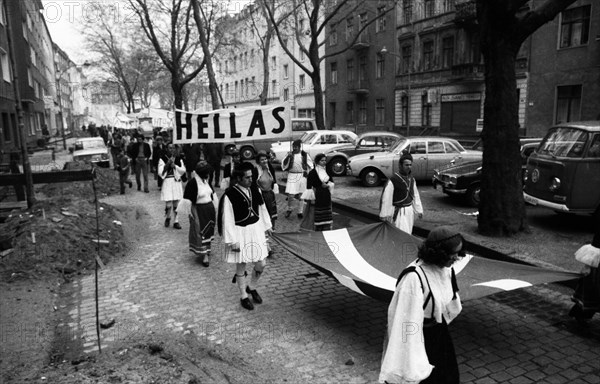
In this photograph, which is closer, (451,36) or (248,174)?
(248,174)

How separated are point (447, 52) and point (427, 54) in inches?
77.0

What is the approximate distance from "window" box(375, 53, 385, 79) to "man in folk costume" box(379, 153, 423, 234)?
106 ft

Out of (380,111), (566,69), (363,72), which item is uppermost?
(363,72)

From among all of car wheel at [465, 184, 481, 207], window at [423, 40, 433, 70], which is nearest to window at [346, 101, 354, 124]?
window at [423, 40, 433, 70]

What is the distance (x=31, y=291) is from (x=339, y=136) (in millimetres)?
15654

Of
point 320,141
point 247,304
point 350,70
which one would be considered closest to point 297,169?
point 247,304

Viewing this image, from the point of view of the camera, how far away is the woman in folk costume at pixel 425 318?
9.68ft

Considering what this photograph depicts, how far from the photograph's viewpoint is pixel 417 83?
34.0 metres

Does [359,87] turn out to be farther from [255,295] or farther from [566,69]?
[255,295]

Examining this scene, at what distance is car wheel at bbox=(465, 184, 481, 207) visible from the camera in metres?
11.9

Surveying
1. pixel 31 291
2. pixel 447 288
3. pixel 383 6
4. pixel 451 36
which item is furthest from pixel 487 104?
pixel 383 6

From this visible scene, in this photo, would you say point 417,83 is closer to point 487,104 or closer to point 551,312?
point 487,104

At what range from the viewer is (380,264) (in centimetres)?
575

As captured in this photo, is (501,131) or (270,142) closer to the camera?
(501,131)
